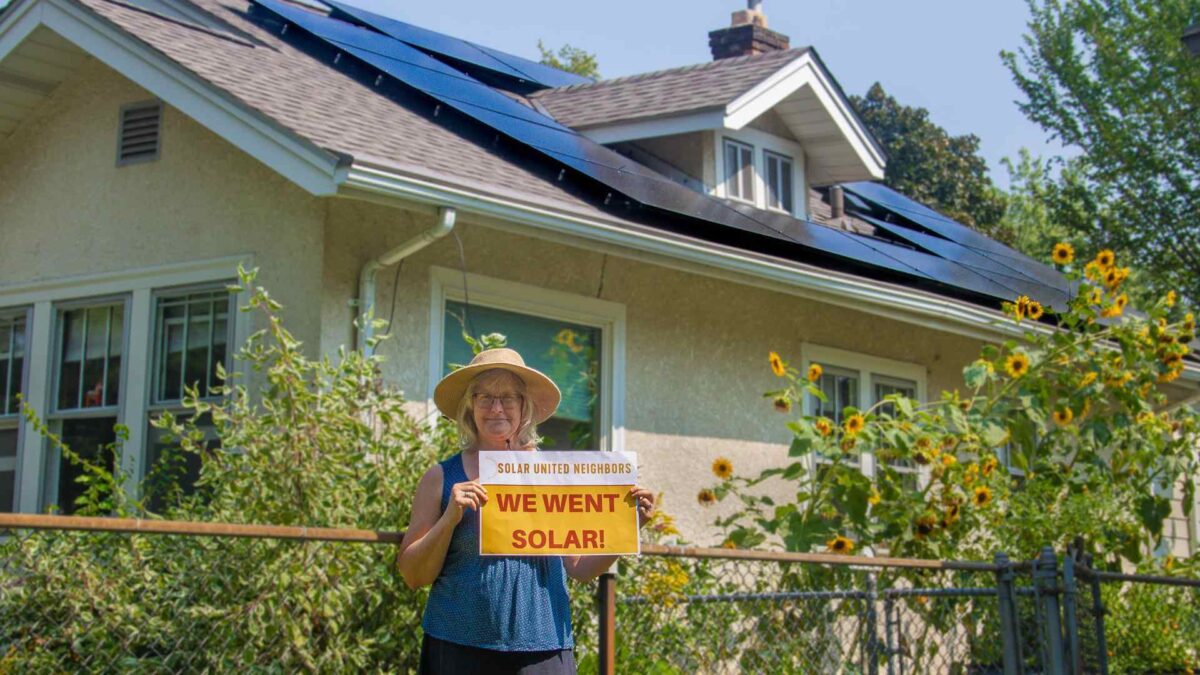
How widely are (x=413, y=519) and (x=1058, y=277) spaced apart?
10.4 meters

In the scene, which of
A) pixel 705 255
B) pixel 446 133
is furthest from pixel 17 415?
pixel 705 255

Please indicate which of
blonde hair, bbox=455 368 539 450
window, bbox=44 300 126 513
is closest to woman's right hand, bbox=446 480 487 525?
blonde hair, bbox=455 368 539 450

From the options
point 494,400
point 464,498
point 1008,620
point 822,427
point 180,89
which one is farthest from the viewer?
point 822,427

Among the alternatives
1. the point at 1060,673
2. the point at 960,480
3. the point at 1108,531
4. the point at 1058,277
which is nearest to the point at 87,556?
the point at 1060,673

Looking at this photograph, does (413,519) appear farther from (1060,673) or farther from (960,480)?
(960,480)

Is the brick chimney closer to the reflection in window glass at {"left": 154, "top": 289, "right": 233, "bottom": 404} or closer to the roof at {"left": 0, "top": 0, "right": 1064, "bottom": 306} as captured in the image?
the roof at {"left": 0, "top": 0, "right": 1064, "bottom": 306}

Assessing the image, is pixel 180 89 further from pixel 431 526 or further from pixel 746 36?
pixel 746 36

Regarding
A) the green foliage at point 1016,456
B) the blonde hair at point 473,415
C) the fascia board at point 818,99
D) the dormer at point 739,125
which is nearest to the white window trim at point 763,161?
the dormer at point 739,125

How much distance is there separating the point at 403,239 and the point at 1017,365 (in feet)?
11.4

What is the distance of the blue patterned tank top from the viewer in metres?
4.33

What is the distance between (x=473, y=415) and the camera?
458 cm

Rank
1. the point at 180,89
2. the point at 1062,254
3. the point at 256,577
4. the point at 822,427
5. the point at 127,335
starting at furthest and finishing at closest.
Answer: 1. the point at 1062,254
2. the point at 127,335
3. the point at 822,427
4. the point at 180,89
5. the point at 256,577

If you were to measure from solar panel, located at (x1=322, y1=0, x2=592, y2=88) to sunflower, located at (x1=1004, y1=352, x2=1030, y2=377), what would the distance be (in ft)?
16.3

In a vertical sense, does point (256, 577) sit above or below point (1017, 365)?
below
